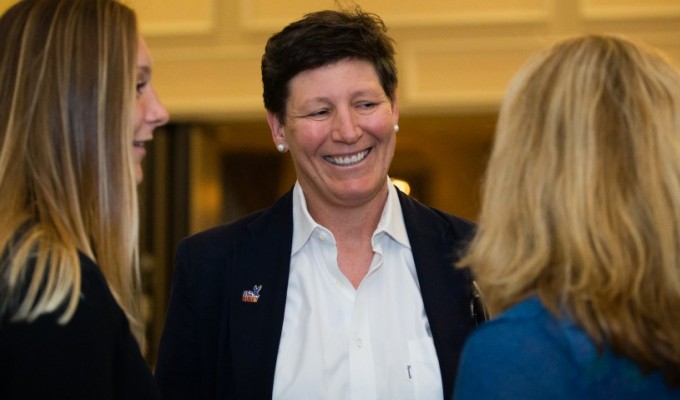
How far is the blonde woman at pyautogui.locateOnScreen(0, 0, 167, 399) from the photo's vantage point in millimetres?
1518

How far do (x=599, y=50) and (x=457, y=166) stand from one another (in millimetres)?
4247

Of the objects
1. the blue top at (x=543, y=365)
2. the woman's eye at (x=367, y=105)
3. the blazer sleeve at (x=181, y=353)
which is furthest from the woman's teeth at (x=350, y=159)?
the blue top at (x=543, y=365)

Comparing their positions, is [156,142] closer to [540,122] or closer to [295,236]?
[295,236]

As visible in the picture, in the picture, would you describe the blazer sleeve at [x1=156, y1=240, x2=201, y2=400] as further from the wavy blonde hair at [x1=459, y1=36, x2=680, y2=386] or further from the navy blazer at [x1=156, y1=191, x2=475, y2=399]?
the wavy blonde hair at [x1=459, y1=36, x2=680, y2=386]

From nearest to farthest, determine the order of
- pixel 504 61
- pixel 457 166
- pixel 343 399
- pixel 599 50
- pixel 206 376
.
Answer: pixel 599 50, pixel 343 399, pixel 206 376, pixel 504 61, pixel 457 166

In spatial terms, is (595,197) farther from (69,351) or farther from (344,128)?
(344,128)

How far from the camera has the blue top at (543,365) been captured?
4.65 feet

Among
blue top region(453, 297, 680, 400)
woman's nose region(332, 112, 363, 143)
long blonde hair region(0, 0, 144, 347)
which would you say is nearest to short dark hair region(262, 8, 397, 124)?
woman's nose region(332, 112, 363, 143)

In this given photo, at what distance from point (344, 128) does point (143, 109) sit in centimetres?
78

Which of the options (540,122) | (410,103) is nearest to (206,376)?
(540,122)

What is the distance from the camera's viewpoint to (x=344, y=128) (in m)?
2.58

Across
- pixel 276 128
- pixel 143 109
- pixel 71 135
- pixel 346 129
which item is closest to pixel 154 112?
pixel 143 109

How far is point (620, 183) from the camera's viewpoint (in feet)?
4.84

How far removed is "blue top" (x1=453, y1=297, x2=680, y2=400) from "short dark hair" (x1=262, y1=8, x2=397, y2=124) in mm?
1247
